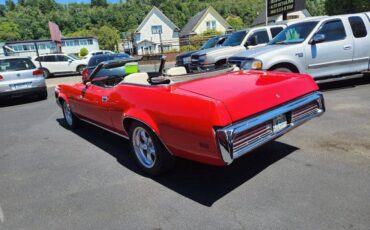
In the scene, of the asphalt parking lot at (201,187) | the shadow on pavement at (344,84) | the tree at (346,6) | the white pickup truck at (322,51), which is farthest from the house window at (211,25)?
the asphalt parking lot at (201,187)

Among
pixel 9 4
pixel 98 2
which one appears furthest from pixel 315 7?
pixel 9 4

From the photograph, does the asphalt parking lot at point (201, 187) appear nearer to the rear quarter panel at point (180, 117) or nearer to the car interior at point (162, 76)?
the rear quarter panel at point (180, 117)

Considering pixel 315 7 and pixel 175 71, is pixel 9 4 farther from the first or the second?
pixel 175 71

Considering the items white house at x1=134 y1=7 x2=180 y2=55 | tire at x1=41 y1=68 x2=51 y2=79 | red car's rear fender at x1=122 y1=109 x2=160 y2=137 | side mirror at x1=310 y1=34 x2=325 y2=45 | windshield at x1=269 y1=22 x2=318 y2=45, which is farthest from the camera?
white house at x1=134 y1=7 x2=180 y2=55

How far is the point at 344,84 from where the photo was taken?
8703 millimetres

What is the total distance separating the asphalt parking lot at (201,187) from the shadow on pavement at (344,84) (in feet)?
10.0

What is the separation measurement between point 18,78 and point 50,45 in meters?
54.7

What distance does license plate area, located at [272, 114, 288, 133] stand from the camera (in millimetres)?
3455

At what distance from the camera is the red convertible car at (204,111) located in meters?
3.01

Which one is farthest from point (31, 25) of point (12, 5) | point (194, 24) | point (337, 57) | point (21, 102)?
point (337, 57)

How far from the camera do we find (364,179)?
3373mm

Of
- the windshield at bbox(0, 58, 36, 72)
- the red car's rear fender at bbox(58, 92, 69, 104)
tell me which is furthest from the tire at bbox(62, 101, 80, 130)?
the windshield at bbox(0, 58, 36, 72)

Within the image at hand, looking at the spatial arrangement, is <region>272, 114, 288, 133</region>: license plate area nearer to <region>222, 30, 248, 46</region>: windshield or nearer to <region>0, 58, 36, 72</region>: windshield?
<region>222, 30, 248, 46</region>: windshield

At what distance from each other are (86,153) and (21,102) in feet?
24.8
